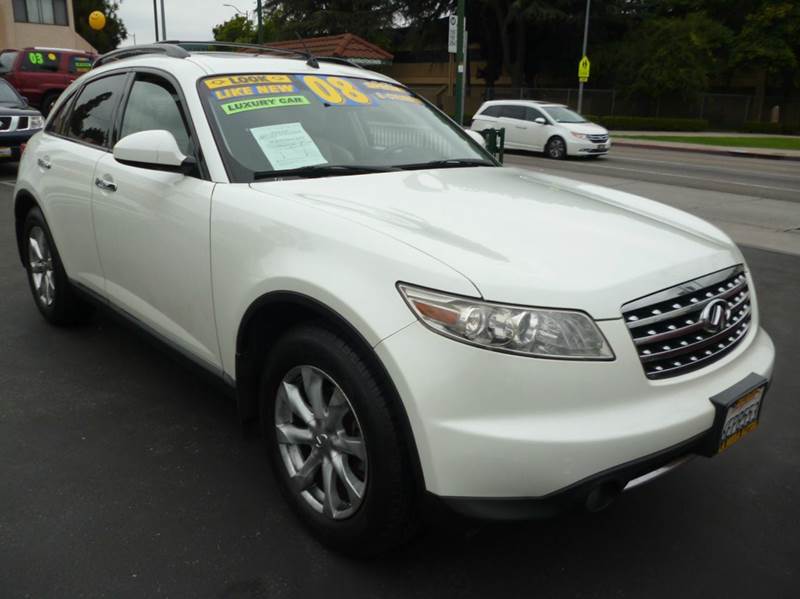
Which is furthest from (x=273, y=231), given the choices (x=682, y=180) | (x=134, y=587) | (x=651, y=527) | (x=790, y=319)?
(x=682, y=180)

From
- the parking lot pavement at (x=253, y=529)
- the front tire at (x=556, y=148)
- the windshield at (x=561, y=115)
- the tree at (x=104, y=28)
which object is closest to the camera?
the parking lot pavement at (x=253, y=529)

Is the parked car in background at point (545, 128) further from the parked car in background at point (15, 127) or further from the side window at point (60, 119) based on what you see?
the side window at point (60, 119)

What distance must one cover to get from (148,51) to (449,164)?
6.03 ft

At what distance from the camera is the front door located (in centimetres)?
299

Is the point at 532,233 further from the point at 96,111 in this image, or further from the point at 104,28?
the point at 104,28

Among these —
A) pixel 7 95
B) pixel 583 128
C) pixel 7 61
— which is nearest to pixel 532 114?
pixel 583 128

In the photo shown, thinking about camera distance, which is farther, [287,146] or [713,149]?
[713,149]

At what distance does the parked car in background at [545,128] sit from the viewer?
18.8 metres

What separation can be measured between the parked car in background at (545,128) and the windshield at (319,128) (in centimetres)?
1532

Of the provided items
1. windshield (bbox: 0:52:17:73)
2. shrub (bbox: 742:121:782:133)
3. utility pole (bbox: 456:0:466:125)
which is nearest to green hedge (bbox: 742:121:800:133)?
shrub (bbox: 742:121:782:133)

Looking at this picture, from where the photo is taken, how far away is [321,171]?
3.10m

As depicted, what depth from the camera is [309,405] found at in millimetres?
2580

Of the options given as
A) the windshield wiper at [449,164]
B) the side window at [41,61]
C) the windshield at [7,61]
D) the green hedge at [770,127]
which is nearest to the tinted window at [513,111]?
the side window at [41,61]

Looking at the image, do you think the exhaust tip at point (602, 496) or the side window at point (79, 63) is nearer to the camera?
the exhaust tip at point (602, 496)
